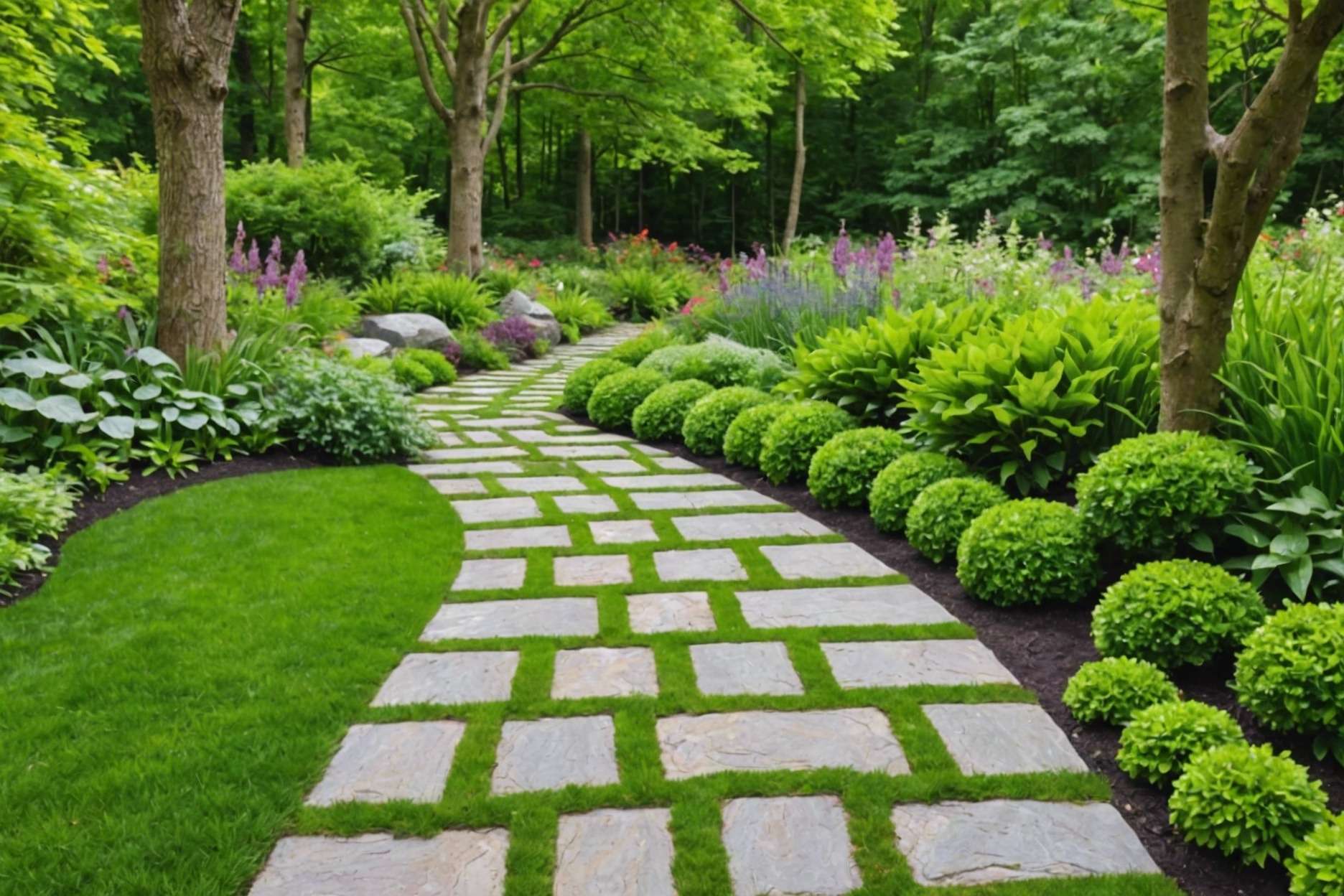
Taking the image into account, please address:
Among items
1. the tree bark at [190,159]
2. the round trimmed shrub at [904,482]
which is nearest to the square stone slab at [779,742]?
the round trimmed shrub at [904,482]

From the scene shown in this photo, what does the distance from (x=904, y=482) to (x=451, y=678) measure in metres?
2.28

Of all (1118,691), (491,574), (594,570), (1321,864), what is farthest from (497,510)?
(1321,864)

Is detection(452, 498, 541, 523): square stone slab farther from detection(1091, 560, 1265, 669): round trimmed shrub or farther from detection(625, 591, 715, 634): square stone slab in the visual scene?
detection(1091, 560, 1265, 669): round trimmed shrub

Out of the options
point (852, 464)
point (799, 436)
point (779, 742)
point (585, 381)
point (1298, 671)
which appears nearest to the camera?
point (1298, 671)

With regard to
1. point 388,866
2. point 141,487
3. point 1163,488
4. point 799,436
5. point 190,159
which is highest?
point 190,159

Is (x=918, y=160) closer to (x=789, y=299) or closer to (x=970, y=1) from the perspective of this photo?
(x=970, y=1)

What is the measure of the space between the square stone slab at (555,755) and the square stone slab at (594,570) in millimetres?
1157

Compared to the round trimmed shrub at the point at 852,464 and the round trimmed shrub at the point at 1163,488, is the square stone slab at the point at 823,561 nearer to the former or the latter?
the round trimmed shrub at the point at 852,464

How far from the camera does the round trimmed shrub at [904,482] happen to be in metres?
4.11

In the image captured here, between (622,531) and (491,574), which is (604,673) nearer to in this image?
(491,574)

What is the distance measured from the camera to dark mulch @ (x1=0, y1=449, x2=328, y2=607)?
3.55 m

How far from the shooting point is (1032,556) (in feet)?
10.5

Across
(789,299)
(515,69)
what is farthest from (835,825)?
(515,69)

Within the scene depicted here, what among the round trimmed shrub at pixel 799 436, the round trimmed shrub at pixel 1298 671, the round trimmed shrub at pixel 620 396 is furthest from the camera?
the round trimmed shrub at pixel 620 396
